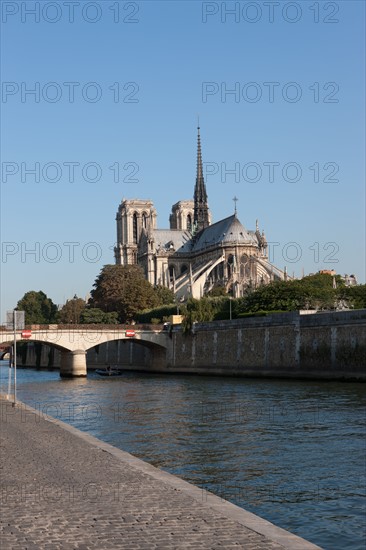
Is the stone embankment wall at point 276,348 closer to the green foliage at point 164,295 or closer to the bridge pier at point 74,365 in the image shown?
the bridge pier at point 74,365

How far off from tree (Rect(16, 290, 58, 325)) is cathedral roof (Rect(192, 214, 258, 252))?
3226 centimetres

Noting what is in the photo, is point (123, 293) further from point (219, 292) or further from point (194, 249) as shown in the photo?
point (194, 249)

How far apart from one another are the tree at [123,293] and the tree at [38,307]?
89.5 feet

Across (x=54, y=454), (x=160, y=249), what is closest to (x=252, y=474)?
(x=54, y=454)

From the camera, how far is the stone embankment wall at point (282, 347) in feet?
159

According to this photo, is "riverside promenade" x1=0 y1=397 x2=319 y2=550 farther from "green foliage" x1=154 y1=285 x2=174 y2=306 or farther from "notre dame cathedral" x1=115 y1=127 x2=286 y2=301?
"notre dame cathedral" x1=115 y1=127 x2=286 y2=301

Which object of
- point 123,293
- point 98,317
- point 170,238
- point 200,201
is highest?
point 200,201

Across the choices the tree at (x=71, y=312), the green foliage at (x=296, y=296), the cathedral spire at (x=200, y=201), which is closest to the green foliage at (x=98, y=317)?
the tree at (x=71, y=312)

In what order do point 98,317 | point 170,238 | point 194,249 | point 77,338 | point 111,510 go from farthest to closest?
point 170,238
point 194,249
point 98,317
point 77,338
point 111,510

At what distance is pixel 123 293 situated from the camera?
104 m

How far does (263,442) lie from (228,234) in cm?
12106

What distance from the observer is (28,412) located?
2712cm

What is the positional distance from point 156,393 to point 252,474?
2836cm

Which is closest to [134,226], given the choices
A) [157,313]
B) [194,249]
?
[194,249]
